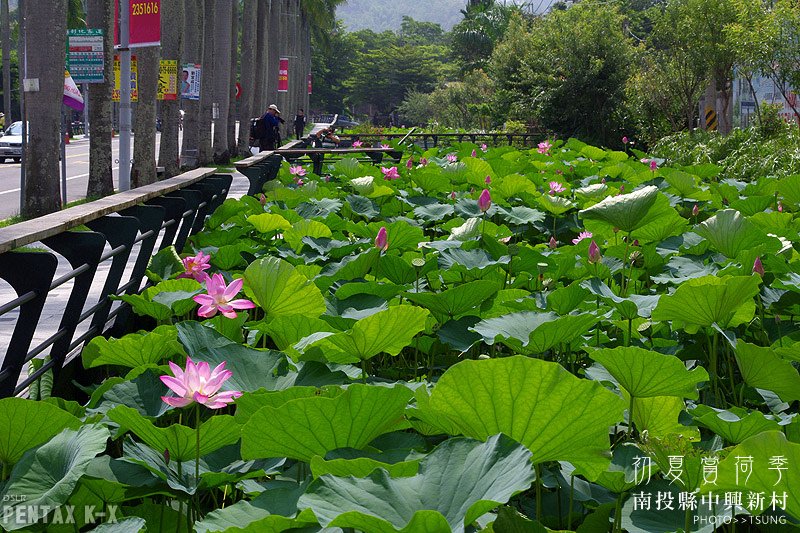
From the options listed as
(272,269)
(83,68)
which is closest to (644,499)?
(272,269)

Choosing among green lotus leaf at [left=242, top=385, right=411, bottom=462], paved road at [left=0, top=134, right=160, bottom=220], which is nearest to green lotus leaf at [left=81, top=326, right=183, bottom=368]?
green lotus leaf at [left=242, top=385, right=411, bottom=462]

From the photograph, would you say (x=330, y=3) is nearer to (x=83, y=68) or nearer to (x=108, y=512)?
(x=83, y=68)

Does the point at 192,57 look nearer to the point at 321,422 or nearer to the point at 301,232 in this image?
the point at 301,232

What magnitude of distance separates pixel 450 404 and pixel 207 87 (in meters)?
24.2

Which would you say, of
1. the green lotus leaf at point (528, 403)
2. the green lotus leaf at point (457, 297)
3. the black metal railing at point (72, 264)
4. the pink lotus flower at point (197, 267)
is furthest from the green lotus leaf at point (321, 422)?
the pink lotus flower at point (197, 267)

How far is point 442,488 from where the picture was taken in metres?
1.32

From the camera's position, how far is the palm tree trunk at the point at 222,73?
2441 centimetres

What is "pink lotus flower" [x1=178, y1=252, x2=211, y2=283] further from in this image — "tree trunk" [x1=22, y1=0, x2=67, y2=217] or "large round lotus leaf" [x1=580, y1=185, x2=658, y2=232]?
"tree trunk" [x1=22, y1=0, x2=67, y2=217]

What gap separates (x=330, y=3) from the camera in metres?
58.6

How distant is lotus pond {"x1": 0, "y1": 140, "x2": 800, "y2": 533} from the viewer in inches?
54.2

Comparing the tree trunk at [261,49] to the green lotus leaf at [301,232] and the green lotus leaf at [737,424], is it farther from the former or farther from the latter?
the green lotus leaf at [737,424]

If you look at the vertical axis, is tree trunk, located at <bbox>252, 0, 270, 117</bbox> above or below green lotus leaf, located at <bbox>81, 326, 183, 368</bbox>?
above

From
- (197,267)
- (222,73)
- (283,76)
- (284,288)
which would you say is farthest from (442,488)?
(283,76)

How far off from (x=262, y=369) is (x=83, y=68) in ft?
41.1
